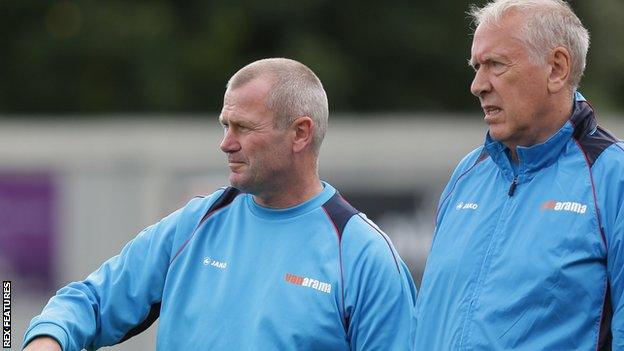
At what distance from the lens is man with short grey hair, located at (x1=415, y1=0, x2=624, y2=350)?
3842 millimetres

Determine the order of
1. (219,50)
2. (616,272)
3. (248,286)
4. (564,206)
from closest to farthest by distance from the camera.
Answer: (616,272) < (564,206) < (248,286) < (219,50)

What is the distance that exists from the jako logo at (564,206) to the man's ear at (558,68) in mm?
342

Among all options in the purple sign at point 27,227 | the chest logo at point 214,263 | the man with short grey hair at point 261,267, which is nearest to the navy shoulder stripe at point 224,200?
the man with short grey hair at point 261,267

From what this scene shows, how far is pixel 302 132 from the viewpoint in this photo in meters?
4.52

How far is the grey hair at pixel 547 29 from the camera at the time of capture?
4.06 metres

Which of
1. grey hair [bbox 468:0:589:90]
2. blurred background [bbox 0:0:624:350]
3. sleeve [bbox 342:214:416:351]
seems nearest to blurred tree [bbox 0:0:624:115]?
blurred background [bbox 0:0:624:350]

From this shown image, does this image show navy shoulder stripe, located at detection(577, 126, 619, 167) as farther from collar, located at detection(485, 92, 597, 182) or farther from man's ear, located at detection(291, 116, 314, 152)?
man's ear, located at detection(291, 116, 314, 152)

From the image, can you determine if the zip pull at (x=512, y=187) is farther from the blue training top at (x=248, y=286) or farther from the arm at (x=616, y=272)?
the blue training top at (x=248, y=286)

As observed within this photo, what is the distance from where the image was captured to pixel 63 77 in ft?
64.5

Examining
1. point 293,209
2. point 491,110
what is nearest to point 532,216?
point 491,110

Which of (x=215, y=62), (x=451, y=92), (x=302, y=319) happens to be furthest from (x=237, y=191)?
(x=451, y=92)

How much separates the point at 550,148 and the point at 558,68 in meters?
0.24

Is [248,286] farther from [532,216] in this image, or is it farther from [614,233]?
[614,233]

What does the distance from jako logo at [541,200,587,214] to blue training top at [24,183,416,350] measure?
0.56 m
